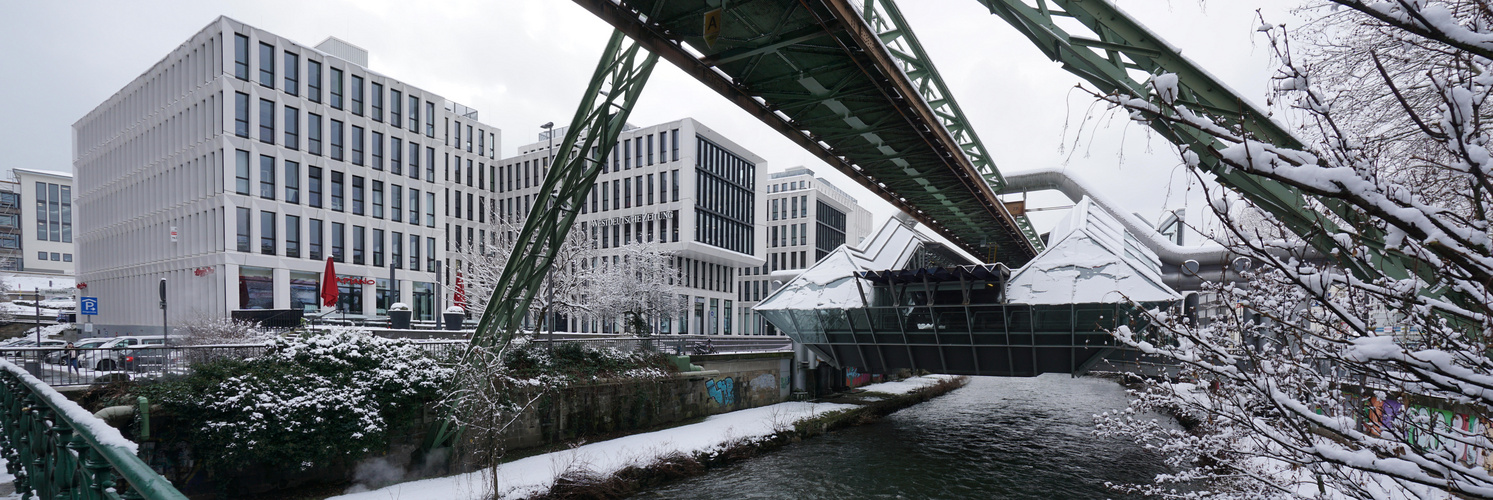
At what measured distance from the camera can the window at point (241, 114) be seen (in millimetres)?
38719

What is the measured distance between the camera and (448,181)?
5428 centimetres

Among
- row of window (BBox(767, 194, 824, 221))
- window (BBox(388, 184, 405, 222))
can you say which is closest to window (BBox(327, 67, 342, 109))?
window (BBox(388, 184, 405, 222))

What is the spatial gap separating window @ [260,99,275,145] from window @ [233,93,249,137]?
0.77 m

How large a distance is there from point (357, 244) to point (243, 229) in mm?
6796

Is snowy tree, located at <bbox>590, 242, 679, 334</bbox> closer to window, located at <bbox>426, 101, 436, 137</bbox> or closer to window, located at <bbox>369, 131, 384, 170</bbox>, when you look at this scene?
window, located at <bbox>426, 101, 436, 137</bbox>

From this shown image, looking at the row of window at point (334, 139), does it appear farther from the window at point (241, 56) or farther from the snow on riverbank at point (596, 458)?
the snow on riverbank at point (596, 458)

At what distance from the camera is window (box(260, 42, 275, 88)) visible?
40.1m

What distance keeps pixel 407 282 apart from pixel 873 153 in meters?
40.5

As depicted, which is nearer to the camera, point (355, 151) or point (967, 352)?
point (967, 352)

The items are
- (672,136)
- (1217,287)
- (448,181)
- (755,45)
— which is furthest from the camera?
(672,136)

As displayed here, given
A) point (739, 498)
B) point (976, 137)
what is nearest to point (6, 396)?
point (739, 498)

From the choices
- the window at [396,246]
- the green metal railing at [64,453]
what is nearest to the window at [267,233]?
the window at [396,246]

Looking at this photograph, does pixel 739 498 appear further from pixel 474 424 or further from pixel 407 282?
pixel 407 282

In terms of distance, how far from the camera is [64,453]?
11.0ft
